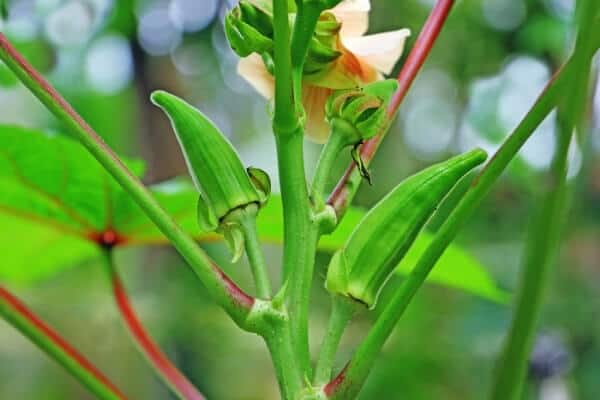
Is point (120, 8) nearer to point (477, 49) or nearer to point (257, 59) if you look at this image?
point (477, 49)

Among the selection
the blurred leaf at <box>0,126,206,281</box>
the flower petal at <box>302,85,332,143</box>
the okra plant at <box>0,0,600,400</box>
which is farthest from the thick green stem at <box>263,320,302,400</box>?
the blurred leaf at <box>0,126,206,281</box>

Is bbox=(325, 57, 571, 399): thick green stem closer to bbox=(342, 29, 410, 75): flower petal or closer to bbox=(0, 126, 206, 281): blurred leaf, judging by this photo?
bbox=(342, 29, 410, 75): flower petal

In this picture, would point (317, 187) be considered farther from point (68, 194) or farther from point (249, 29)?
point (68, 194)

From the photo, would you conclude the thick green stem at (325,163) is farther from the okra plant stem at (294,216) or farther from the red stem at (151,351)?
the red stem at (151,351)

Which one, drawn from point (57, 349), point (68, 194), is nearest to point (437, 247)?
point (57, 349)

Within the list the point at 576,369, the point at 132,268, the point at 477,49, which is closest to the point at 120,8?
the point at 132,268

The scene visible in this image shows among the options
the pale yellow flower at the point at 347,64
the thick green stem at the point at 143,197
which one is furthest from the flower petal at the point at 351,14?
the thick green stem at the point at 143,197
